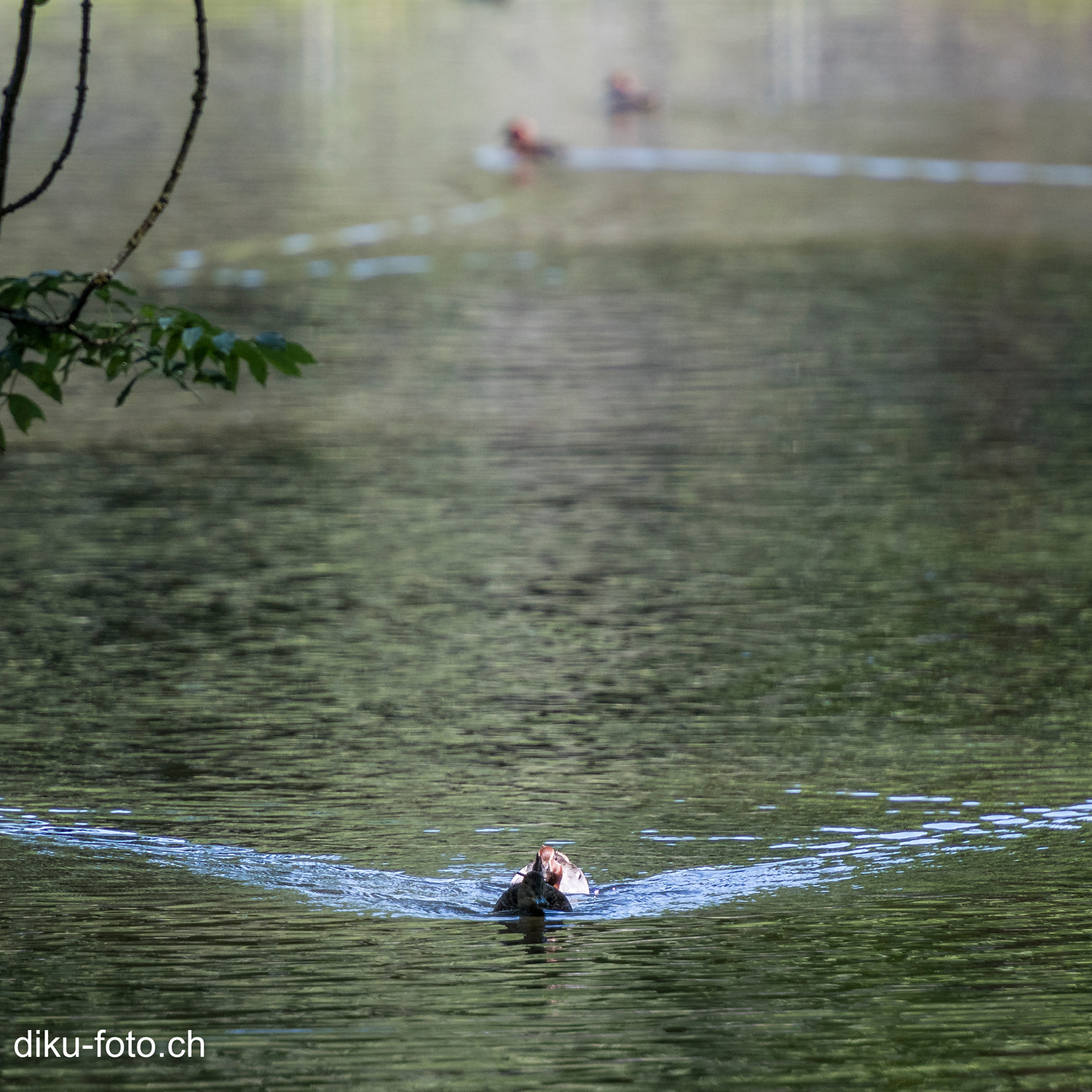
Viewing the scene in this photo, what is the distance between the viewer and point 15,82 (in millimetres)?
5555

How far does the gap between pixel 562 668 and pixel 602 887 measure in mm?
2885

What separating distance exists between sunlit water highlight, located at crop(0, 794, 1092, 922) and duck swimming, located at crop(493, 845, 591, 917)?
2.8 inches

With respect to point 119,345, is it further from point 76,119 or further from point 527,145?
point 527,145

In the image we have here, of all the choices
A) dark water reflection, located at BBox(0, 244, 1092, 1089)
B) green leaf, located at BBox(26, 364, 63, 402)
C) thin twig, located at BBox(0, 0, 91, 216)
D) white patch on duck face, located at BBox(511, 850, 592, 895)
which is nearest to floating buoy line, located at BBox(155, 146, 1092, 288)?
dark water reflection, located at BBox(0, 244, 1092, 1089)

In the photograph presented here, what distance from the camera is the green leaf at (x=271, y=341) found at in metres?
6.05

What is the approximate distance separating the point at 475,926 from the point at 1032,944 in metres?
1.64

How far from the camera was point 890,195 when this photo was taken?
28812 mm

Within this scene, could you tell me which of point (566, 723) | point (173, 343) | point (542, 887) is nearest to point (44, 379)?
point (173, 343)

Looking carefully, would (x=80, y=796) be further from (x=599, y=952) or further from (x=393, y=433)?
(x=393, y=433)

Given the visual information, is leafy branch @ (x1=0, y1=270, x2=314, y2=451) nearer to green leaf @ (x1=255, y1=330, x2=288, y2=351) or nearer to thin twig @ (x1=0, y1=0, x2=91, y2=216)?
green leaf @ (x1=255, y1=330, x2=288, y2=351)

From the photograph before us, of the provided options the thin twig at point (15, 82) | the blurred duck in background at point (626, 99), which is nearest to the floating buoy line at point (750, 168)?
the blurred duck in background at point (626, 99)

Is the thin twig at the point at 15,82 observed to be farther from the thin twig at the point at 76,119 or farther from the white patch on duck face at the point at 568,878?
the white patch on duck face at the point at 568,878

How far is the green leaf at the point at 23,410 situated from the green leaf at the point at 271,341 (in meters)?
0.60

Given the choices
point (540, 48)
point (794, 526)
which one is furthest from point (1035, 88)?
point (794, 526)
